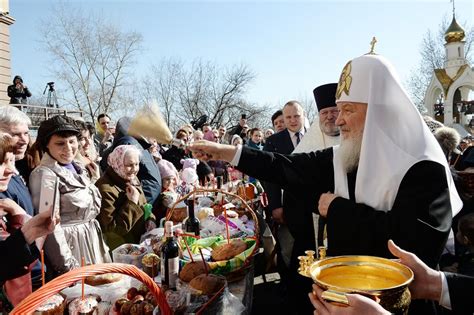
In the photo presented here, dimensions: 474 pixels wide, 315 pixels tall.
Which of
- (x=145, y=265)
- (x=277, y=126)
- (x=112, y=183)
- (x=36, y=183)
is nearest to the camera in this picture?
(x=145, y=265)

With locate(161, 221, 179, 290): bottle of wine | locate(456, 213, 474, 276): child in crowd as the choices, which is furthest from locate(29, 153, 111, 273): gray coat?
locate(456, 213, 474, 276): child in crowd

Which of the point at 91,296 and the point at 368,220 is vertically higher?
the point at 368,220

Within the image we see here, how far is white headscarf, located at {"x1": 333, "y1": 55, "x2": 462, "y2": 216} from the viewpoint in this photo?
1943mm

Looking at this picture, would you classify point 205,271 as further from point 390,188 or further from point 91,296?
point 390,188

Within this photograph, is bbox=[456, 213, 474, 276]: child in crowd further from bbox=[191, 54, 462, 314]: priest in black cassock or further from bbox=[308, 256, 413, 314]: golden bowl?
bbox=[308, 256, 413, 314]: golden bowl

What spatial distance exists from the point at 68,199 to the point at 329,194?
2.14 m

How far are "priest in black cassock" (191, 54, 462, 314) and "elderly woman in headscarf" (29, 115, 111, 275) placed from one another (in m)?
2.04

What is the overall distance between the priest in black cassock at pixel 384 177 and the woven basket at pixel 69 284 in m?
1.08

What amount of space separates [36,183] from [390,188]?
2713 millimetres

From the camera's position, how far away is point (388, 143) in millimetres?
1983

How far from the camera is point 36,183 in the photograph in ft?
9.93

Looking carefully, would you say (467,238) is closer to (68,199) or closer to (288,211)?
(288,211)

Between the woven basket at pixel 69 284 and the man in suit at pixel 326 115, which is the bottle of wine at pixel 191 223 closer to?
the man in suit at pixel 326 115

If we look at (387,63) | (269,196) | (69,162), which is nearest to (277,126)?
(269,196)
